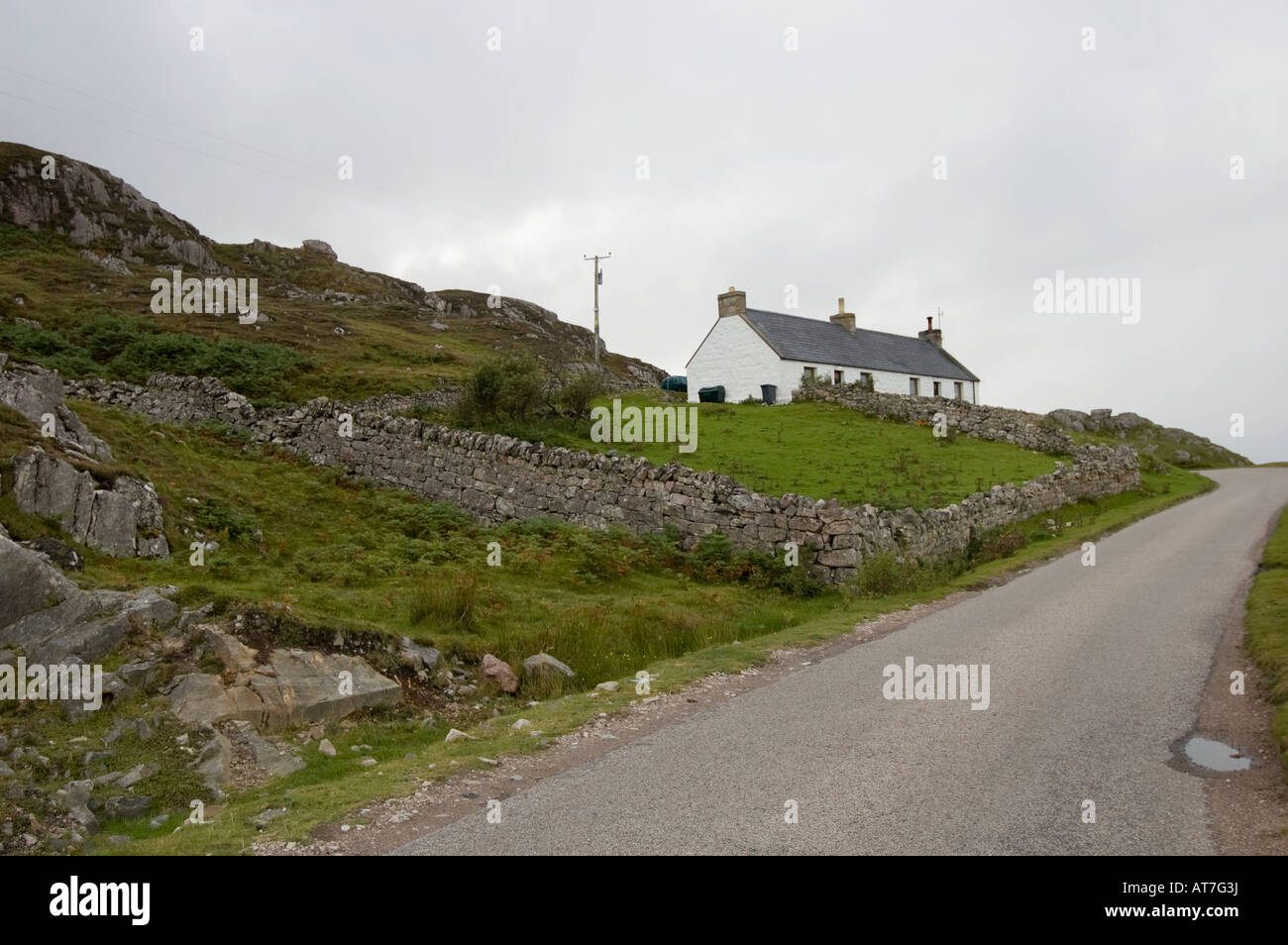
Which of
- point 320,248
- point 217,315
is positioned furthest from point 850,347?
point 320,248

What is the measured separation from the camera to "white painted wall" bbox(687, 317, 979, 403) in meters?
46.7

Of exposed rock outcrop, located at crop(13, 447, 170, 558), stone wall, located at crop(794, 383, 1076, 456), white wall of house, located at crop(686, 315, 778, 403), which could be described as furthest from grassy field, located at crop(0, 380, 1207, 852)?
white wall of house, located at crop(686, 315, 778, 403)

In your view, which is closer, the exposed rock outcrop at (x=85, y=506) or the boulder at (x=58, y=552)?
the boulder at (x=58, y=552)

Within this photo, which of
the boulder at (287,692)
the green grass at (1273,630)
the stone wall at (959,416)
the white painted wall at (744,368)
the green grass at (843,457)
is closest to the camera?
the green grass at (1273,630)

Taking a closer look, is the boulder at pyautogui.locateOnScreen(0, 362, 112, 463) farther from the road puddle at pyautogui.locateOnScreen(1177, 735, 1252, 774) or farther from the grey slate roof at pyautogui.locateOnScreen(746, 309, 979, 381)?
the grey slate roof at pyautogui.locateOnScreen(746, 309, 979, 381)

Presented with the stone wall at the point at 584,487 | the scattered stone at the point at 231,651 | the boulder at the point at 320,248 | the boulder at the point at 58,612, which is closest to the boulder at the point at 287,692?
the scattered stone at the point at 231,651

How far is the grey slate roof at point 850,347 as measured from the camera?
48562 millimetres

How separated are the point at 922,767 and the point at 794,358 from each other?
41519 millimetres

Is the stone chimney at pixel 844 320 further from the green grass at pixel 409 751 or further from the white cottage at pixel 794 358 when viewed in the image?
the green grass at pixel 409 751

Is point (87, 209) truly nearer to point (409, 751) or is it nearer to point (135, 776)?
point (135, 776)

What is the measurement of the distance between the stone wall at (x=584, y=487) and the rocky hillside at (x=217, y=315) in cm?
420
